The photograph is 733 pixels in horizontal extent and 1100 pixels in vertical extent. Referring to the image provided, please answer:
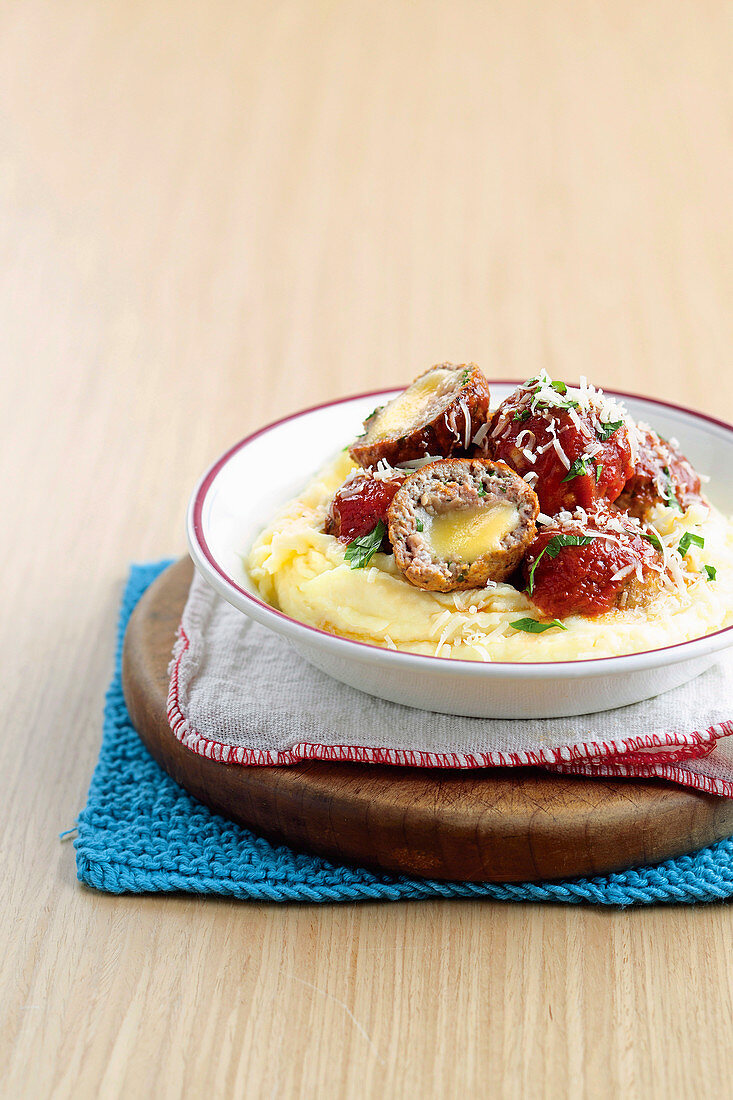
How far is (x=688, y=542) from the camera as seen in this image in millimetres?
3256

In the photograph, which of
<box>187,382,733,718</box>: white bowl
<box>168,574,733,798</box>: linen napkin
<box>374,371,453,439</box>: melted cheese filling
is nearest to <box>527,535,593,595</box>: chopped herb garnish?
<box>187,382,733,718</box>: white bowl

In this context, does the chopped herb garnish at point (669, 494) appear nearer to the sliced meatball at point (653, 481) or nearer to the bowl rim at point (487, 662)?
the sliced meatball at point (653, 481)

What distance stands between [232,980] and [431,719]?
91 cm

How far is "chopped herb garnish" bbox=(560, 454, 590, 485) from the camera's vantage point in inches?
123

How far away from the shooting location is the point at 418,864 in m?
2.92

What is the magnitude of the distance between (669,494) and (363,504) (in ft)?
3.38

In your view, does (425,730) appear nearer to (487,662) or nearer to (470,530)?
(487,662)

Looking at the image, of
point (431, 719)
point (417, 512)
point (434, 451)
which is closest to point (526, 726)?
point (431, 719)

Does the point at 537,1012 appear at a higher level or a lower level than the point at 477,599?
lower

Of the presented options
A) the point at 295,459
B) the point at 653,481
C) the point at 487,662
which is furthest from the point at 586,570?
the point at 295,459

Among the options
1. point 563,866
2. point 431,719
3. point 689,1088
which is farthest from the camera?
point 431,719

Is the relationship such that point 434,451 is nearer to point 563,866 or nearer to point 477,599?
point 477,599

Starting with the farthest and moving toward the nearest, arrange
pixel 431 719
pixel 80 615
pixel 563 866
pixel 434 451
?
1. pixel 80 615
2. pixel 434 451
3. pixel 431 719
4. pixel 563 866

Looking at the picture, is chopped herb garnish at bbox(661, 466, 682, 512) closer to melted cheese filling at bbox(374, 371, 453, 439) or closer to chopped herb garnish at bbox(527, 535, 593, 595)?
chopped herb garnish at bbox(527, 535, 593, 595)
